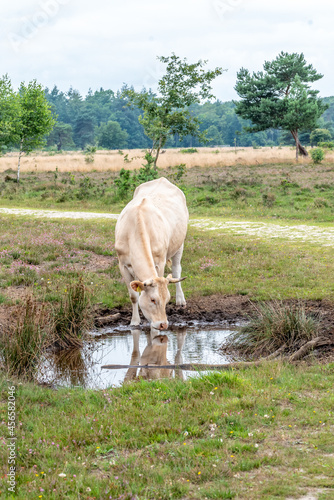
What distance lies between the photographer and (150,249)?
9.57 m

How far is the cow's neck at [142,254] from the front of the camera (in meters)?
9.38

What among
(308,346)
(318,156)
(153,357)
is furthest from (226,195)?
(308,346)

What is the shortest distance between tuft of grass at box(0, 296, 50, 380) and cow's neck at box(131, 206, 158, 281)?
7.28 feet

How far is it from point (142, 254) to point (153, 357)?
1.75m

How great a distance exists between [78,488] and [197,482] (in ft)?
3.09

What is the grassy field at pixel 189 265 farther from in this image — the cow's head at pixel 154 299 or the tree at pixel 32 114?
the tree at pixel 32 114

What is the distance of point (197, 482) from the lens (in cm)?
450

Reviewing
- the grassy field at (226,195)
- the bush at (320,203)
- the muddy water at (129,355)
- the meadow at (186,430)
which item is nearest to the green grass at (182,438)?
the meadow at (186,430)

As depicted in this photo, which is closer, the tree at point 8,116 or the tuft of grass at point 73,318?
the tuft of grass at point 73,318

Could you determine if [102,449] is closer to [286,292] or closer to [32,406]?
[32,406]

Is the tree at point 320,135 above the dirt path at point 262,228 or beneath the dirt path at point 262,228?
above

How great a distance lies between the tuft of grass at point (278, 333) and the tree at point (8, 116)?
30.8 m

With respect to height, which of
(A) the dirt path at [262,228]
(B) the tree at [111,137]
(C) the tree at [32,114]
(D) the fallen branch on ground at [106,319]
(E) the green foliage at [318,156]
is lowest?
(D) the fallen branch on ground at [106,319]

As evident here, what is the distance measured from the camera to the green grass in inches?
173
